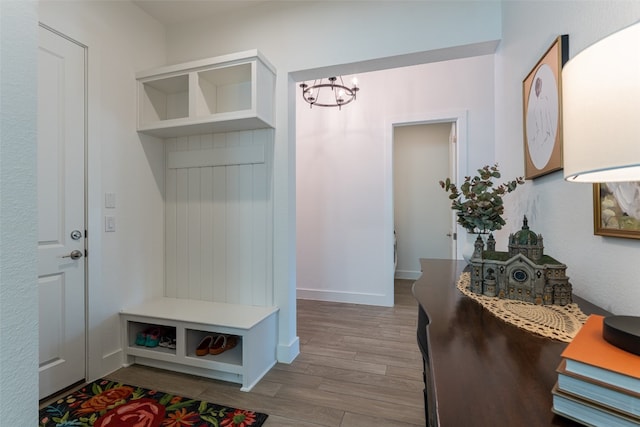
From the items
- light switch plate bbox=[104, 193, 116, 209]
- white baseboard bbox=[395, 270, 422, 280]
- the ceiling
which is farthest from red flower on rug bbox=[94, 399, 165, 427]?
white baseboard bbox=[395, 270, 422, 280]

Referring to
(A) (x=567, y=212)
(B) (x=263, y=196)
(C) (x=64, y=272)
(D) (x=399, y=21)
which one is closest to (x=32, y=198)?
(C) (x=64, y=272)

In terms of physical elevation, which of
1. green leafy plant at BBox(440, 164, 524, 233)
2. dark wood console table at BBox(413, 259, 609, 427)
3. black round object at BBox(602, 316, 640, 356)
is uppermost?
green leafy plant at BBox(440, 164, 524, 233)

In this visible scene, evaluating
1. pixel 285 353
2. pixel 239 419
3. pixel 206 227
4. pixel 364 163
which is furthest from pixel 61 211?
pixel 364 163

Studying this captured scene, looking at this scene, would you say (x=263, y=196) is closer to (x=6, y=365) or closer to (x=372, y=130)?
(x=6, y=365)

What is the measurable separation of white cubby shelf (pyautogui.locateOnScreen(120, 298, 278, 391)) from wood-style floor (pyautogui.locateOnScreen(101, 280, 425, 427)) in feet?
0.21

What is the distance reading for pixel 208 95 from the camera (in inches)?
92.7

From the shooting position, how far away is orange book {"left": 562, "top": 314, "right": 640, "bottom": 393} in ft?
1.35

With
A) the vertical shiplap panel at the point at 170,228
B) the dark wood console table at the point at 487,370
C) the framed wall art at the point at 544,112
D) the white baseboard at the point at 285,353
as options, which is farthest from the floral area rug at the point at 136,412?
the framed wall art at the point at 544,112

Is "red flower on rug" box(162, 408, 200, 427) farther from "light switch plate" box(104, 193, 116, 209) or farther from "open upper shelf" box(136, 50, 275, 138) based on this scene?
"open upper shelf" box(136, 50, 275, 138)

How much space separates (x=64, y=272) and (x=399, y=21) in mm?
2766

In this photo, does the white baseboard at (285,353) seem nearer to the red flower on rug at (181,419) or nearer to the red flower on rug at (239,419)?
the red flower on rug at (239,419)

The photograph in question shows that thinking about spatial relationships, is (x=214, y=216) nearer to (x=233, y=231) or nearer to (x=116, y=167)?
(x=233, y=231)

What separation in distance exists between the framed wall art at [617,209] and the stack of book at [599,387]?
53 cm

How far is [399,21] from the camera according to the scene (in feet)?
6.57
